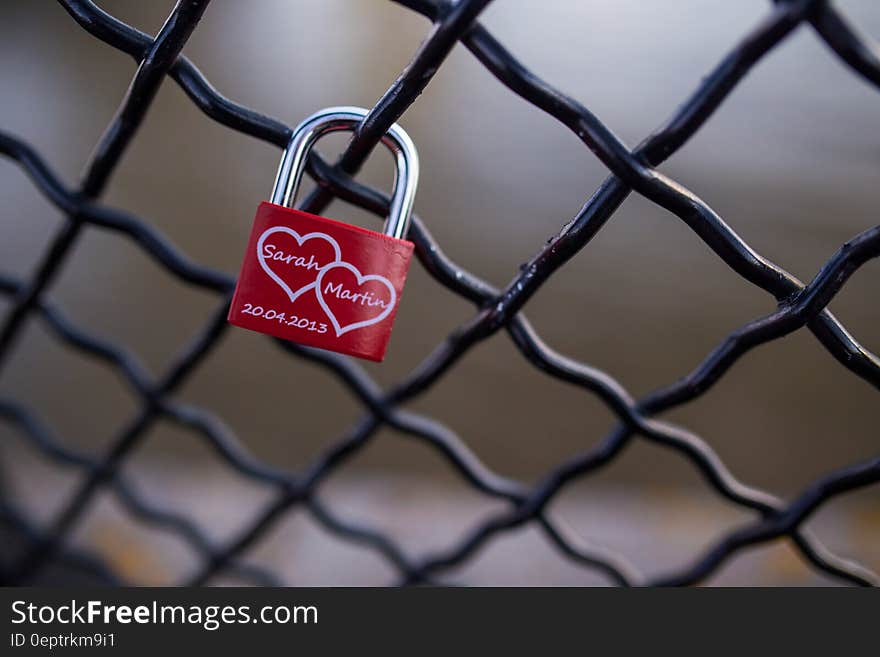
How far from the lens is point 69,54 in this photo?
168 centimetres

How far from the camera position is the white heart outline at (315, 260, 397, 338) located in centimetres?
34

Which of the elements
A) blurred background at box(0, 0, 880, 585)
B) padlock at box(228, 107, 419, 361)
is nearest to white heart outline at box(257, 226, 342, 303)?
padlock at box(228, 107, 419, 361)

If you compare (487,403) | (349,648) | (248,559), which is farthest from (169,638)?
(487,403)

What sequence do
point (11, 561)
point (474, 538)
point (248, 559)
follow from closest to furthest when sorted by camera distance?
point (474, 538) < point (11, 561) < point (248, 559)

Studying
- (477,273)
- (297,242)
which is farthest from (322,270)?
(477,273)

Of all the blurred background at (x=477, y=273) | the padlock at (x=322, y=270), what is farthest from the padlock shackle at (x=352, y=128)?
the blurred background at (x=477, y=273)

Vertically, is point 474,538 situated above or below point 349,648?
above

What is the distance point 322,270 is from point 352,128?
8cm

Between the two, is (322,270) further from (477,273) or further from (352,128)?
(477,273)

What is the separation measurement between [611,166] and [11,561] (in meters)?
0.79

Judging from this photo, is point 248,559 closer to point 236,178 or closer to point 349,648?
point 349,648

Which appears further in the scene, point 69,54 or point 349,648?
point 69,54

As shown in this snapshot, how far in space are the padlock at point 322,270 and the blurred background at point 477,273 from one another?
3.16ft

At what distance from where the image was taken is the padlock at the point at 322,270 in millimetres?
335
